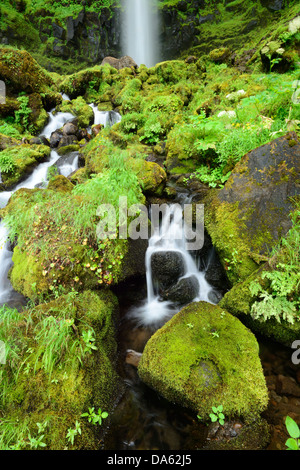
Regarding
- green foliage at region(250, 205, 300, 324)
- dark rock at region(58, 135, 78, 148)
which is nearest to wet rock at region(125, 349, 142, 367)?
green foliage at region(250, 205, 300, 324)

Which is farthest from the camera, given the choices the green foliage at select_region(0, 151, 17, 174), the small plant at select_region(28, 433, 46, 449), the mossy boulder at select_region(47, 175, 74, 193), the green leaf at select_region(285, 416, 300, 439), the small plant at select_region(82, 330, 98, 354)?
the green foliage at select_region(0, 151, 17, 174)

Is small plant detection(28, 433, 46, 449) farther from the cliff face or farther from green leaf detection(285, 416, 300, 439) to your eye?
the cliff face

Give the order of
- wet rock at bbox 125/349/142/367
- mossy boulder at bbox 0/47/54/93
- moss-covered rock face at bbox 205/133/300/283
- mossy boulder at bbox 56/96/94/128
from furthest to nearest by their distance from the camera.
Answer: mossy boulder at bbox 56/96/94/128 < mossy boulder at bbox 0/47/54/93 < moss-covered rock face at bbox 205/133/300/283 < wet rock at bbox 125/349/142/367

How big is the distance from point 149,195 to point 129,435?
4.52m

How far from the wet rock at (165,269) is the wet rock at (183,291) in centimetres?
14

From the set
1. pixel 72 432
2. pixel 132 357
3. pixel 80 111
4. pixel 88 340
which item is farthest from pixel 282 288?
pixel 80 111

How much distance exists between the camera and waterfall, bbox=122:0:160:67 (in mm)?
29750

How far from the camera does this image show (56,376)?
91.4 inches

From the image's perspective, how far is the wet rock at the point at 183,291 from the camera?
13.9 ft

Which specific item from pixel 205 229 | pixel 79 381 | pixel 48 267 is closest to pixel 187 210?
pixel 205 229

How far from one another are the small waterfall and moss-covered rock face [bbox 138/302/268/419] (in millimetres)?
1099

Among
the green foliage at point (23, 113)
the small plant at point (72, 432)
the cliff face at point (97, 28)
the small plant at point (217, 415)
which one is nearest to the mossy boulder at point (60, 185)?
the small plant at point (72, 432)

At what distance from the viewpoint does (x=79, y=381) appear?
2.34m
